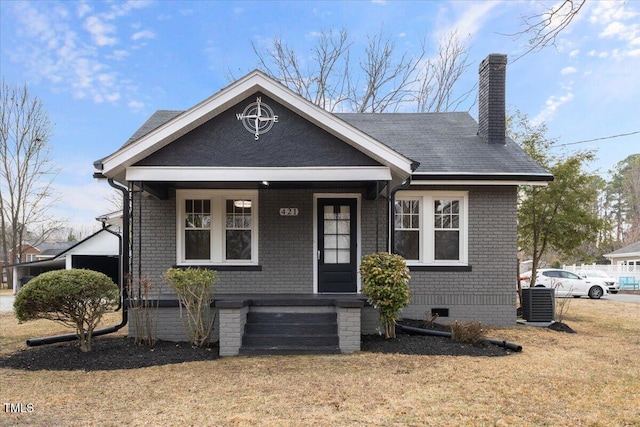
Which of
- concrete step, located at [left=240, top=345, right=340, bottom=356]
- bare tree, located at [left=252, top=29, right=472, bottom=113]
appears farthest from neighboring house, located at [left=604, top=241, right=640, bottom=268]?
concrete step, located at [left=240, top=345, right=340, bottom=356]

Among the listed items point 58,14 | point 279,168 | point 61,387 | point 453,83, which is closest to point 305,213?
point 279,168

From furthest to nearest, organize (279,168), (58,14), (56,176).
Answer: (56,176), (58,14), (279,168)

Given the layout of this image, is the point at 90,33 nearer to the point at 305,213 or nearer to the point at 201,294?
the point at 305,213

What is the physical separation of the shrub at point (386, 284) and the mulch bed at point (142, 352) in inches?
24.0

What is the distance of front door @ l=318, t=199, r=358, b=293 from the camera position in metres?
9.62

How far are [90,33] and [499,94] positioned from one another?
13.5 metres

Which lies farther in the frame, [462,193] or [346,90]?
[346,90]

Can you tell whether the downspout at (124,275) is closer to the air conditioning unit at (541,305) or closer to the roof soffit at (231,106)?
the roof soffit at (231,106)

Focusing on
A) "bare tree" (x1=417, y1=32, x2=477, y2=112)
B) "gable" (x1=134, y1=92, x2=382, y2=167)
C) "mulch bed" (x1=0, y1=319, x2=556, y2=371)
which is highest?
"bare tree" (x1=417, y1=32, x2=477, y2=112)

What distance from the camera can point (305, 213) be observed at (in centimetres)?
962

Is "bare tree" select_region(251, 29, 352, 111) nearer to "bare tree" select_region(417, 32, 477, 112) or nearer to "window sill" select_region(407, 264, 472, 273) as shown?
"bare tree" select_region(417, 32, 477, 112)

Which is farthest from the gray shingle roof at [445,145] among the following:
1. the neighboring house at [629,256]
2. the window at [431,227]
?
the neighboring house at [629,256]

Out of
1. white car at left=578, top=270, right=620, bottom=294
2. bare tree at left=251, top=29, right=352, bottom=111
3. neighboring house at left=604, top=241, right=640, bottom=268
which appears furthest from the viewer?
neighboring house at left=604, top=241, right=640, bottom=268

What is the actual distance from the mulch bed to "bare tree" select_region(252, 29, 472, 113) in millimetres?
18913
